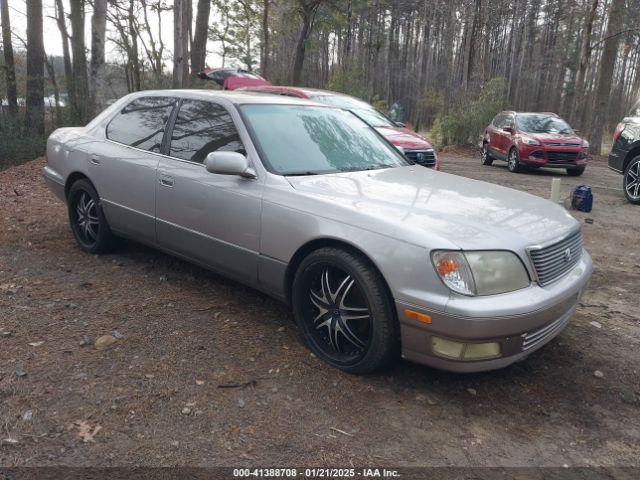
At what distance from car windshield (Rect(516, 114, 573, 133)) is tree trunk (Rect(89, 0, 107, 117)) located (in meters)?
10.2

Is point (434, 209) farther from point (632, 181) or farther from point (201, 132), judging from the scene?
point (632, 181)

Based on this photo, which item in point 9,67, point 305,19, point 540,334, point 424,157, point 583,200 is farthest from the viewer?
point 305,19

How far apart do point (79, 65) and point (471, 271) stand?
1586 centimetres

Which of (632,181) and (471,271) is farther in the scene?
(632,181)

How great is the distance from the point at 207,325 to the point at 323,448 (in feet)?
5.16

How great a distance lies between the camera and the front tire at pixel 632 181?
9023 millimetres

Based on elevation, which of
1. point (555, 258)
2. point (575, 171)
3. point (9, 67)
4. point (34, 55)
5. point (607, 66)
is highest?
point (607, 66)

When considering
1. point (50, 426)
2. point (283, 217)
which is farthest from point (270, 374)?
point (50, 426)

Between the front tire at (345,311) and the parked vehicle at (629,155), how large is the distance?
7756mm

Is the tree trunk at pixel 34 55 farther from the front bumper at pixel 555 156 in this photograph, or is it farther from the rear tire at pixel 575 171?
the rear tire at pixel 575 171

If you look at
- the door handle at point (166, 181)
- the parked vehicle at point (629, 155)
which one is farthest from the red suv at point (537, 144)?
the door handle at point (166, 181)

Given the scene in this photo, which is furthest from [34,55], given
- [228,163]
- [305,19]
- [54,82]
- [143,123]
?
[228,163]

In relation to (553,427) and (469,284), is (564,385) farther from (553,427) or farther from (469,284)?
(469,284)

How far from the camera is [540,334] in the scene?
3.04 meters
